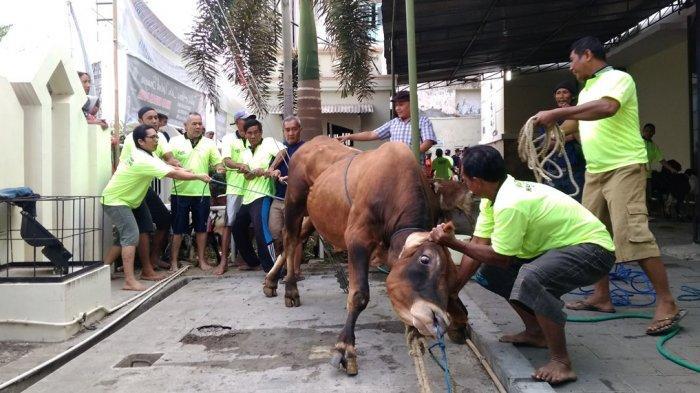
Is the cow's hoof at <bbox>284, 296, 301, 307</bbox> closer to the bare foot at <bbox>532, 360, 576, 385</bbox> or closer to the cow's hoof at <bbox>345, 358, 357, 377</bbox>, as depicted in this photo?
the cow's hoof at <bbox>345, 358, 357, 377</bbox>

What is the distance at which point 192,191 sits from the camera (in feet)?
24.2

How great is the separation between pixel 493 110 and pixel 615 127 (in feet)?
64.6

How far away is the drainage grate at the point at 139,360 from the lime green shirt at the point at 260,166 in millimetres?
2821

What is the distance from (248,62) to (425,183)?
677 cm

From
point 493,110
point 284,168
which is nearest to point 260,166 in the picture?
point 284,168

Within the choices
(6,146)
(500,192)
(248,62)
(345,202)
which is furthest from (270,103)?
(500,192)

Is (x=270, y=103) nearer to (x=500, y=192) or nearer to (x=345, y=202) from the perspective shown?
(x=345, y=202)

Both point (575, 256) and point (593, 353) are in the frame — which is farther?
point (593, 353)

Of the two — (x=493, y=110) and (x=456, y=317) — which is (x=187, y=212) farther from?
(x=493, y=110)

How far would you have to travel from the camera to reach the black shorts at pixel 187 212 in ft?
24.1

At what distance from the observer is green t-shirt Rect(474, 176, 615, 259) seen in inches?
133

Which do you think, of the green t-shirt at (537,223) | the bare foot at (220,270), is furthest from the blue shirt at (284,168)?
the green t-shirt at (537,223)

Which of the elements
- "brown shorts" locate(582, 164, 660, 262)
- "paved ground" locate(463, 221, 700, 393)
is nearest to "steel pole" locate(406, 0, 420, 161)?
"paved ground" locate(463, 221, 700, 393)

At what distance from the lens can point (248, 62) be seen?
10.2 metres
